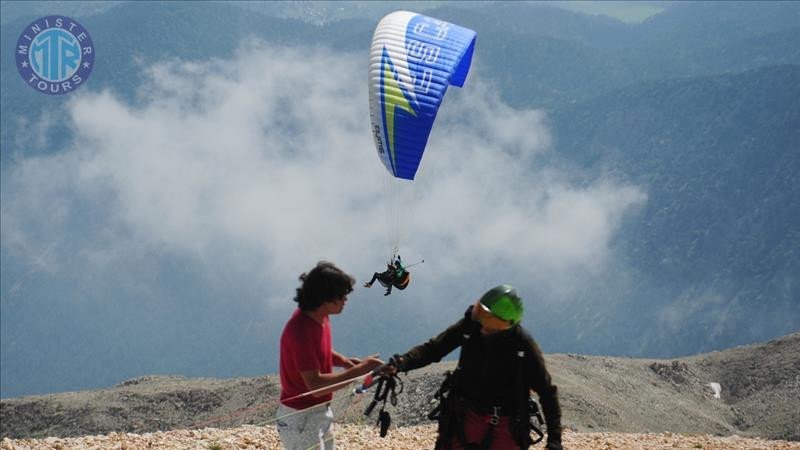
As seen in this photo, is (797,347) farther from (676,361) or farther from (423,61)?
(423,61)

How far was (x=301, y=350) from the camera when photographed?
713 centimetres

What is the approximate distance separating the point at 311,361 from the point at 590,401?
148 feet

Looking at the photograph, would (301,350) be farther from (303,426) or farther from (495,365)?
(495,365)

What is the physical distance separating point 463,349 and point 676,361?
6856 centimetres

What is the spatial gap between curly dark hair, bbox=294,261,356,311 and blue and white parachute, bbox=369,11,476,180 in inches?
555

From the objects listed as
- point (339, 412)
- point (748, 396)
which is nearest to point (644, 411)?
point (748, 396)

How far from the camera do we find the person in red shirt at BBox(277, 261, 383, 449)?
7.12 meters

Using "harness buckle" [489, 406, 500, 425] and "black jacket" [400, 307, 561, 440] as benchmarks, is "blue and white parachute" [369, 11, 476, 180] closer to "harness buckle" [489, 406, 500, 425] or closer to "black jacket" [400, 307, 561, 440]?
"black jacket" [400, 307, 561, 440]

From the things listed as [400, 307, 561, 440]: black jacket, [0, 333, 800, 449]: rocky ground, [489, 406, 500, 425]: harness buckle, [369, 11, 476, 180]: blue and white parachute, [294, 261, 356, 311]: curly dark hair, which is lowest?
[489, 406, 500, 425]: harness buckle

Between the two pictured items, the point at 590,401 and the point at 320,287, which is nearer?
the point at 320,287

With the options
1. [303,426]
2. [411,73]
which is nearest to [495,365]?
[303,426]

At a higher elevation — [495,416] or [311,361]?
[311,361]

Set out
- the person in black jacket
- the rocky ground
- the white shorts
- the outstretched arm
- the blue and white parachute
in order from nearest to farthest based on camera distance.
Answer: the person in black jacket, the white shorts, the outstretched arm, the blue and white parachute, the rocky ground

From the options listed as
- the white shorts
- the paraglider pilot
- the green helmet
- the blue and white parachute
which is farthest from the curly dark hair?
the paraglider pilot
